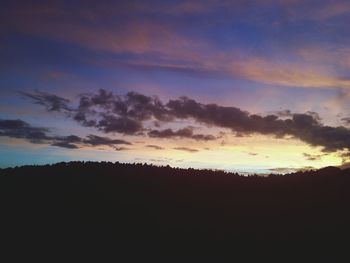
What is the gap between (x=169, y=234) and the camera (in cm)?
2784

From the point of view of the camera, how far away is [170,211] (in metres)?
30.9

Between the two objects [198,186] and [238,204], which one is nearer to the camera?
[238,204]

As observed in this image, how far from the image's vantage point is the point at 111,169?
3872 centimetres

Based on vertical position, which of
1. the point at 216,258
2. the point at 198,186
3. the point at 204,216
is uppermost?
the point at 198,186

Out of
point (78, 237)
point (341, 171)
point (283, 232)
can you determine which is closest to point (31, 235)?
point (78, 237)

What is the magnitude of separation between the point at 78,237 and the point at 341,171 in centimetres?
2115

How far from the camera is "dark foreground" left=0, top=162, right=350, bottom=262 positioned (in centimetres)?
2648

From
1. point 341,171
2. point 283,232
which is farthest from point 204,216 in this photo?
point 341,171

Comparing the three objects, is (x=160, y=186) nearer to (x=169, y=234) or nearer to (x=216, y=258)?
(x=169, y=234)

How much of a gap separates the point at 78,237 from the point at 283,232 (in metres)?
12.4

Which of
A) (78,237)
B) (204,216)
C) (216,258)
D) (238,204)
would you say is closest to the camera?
(216,258)

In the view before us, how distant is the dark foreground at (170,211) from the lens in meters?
26.5

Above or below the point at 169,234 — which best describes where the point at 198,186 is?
above

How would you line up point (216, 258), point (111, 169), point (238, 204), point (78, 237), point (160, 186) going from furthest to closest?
point (111, 169)
point (160, 186)
point (238, 204)
point (78, 237)
point (216, 258)
